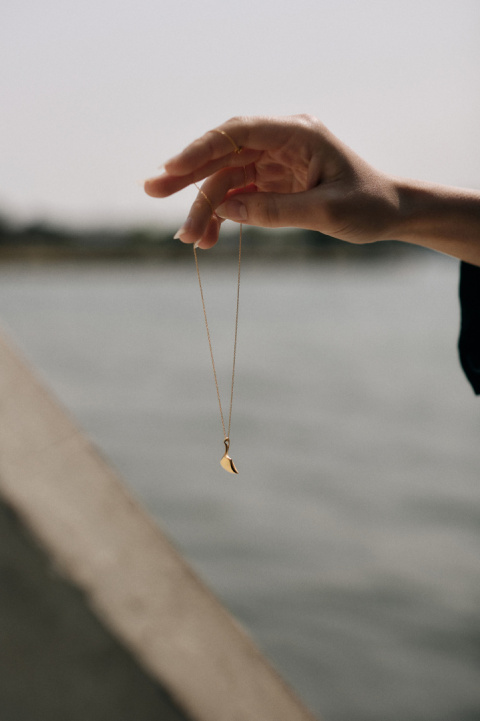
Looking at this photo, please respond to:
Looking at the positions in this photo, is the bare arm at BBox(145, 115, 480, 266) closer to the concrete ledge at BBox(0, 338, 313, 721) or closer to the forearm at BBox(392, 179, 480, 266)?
the forearm at BBox(392, 179, 480, 266)

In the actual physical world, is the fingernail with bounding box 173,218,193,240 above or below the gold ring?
below

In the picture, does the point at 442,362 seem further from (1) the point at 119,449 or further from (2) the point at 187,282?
(2) the point at 187,282

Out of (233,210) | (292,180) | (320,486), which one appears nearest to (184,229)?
(233,210)

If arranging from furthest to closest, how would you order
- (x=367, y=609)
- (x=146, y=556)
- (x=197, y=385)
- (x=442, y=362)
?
(x=442, y=362)
(x=197, y=385)
(x=367, y=609)
(x=146, y=556)

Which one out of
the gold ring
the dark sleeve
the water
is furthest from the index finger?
the water

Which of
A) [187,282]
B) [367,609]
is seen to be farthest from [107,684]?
[187,282]

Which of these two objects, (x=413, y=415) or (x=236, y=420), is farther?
(x=413, y=415)
